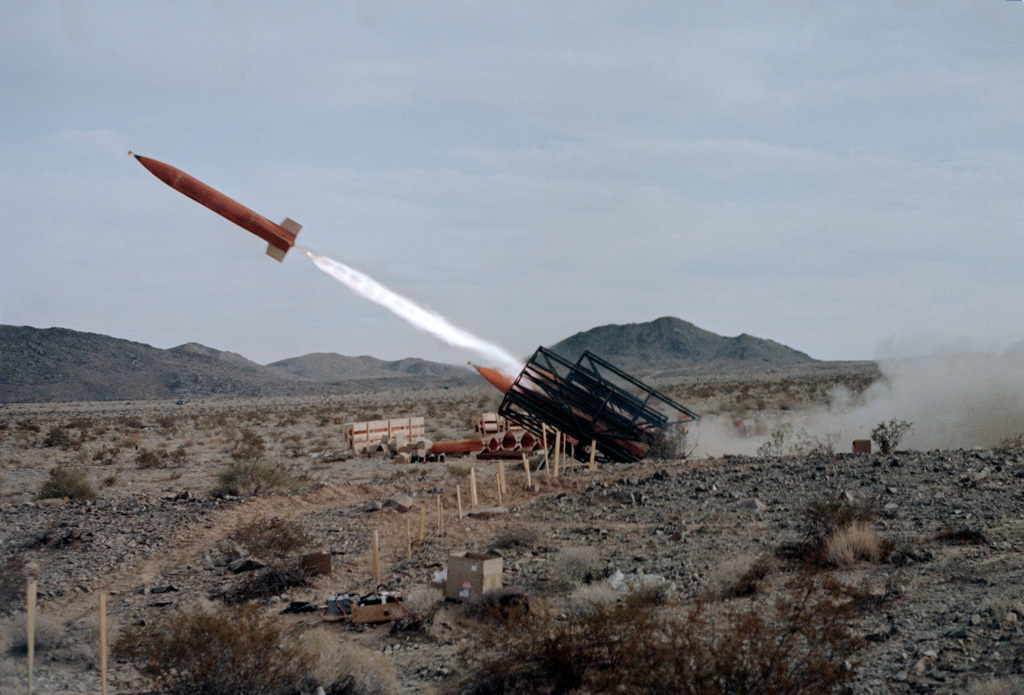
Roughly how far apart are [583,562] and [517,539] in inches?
101

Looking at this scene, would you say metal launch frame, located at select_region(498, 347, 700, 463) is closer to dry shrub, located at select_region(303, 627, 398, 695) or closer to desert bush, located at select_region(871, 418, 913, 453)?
desert bush, located at select_region(871, 418, 913, 453)

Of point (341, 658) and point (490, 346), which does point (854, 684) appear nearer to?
point (341, 658)

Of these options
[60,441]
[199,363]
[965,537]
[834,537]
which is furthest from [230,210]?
[199,363]

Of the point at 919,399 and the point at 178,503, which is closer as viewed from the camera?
the point at 178,503

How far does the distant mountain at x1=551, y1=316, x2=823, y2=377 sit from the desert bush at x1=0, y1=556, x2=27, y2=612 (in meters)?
130

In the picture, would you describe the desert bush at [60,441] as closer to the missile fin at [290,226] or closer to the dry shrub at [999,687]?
the missile fin at [290,226]

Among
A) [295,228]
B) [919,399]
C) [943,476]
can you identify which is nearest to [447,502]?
[295,228]

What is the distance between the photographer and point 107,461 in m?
29.2

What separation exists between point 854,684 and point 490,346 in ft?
56.8

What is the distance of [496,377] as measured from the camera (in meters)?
23.7

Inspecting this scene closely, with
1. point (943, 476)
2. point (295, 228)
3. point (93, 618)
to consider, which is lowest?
point (93, 618)

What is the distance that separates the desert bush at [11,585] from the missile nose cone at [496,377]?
12830 mm

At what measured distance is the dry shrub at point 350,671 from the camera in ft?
27.7

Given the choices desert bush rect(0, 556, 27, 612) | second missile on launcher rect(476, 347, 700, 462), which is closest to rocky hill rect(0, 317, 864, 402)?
second missile on launcher rect(476, 347, 700, 462)
